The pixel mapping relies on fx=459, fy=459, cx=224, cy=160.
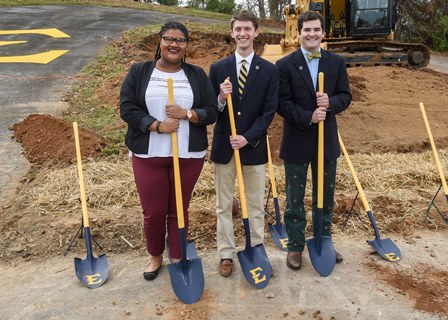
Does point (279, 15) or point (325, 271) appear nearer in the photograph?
point (325, 271)

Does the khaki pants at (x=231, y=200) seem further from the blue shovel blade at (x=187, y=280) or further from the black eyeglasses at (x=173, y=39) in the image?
the black eyeglasses at (x=173, y=39)

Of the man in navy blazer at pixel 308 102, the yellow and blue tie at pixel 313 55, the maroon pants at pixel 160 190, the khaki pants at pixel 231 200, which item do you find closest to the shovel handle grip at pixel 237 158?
the khaki pants at pixel 231 200

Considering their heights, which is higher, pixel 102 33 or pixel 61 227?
pixel 102 33

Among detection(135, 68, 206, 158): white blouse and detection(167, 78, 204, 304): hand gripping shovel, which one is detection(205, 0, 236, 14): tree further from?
detection(167, 78, 204, 304): hand gripping shovel

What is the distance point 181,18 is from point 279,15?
41.8 feet

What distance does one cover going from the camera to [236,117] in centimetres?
342

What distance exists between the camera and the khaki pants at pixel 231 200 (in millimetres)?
3535

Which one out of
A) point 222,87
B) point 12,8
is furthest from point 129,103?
point 12,8

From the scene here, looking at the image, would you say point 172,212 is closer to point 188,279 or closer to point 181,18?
point 188,279

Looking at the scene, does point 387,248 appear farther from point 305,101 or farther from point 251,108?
point 251,108

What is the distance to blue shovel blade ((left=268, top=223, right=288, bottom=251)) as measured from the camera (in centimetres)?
417

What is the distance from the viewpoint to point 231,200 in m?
3.64

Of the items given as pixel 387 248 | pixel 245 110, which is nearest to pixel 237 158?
pixel 245 110

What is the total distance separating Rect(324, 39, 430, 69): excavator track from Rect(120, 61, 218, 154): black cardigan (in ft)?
34.3
